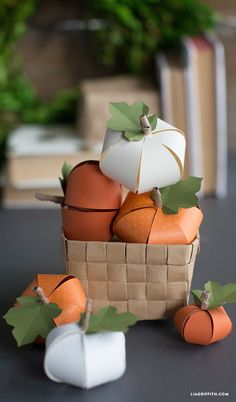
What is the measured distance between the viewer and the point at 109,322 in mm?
675

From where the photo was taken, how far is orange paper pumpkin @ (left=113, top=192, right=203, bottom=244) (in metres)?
0.75

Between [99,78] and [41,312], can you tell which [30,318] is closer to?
[41,312]

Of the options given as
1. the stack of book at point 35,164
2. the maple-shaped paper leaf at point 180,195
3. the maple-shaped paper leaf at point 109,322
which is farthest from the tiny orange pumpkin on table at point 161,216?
the stack of book at point 35,164

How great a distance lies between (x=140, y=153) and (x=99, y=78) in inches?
25.9

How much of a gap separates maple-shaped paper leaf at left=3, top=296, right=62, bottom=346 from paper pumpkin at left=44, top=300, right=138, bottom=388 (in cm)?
3

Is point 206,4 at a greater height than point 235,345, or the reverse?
point 206,4

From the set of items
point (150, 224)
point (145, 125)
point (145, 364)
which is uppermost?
Answer: point (145, 125)

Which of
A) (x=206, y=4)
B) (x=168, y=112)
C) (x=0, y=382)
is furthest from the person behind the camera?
(x=206, y=4)

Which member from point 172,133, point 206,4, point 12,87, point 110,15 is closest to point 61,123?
point 12,87

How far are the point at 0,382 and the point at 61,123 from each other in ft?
2.31

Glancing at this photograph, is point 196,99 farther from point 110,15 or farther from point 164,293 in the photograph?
point 164,293

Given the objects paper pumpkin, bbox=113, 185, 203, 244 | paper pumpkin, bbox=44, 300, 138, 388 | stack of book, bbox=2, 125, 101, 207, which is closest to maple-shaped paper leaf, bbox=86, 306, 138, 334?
paper pumpkin, bbox=44, 300, 138, 388

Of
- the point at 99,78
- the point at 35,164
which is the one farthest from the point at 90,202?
the point at 99,78

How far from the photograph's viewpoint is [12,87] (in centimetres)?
132
